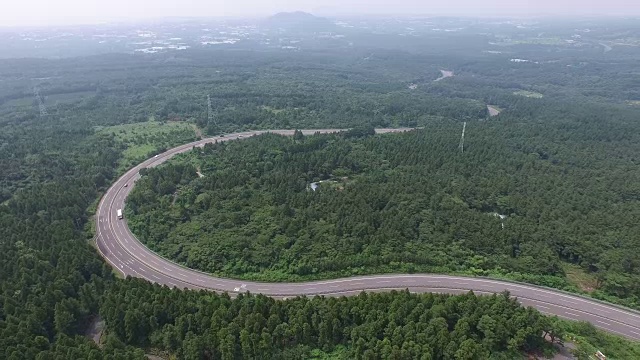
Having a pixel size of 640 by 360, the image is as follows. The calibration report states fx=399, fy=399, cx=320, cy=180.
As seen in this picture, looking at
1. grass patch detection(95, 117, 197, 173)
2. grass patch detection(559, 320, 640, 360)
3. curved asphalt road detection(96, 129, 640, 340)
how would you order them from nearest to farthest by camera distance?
grass patch detection(559, 320, 640, 360)
curved asphalt road detection(96, 129, 640, 340)
grass patch detection(95, 117, 197, 173)

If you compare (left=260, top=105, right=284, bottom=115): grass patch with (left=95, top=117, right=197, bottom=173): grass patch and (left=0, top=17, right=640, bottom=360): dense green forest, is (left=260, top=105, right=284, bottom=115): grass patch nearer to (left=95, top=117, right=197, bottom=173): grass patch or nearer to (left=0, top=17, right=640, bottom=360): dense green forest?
(left=0, top=17, right=640, bottom=360): dense green forest

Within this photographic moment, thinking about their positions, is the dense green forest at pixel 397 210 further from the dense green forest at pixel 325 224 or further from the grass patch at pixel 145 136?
the grass patch at pixel 145 136

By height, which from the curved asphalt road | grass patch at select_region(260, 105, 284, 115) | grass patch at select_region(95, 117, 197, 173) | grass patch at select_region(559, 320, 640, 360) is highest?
grass patch at select_region(260, 105, 284, 115)

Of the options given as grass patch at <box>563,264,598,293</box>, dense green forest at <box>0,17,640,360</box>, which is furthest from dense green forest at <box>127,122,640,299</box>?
grass patch at <box>563,264,598,293</box>

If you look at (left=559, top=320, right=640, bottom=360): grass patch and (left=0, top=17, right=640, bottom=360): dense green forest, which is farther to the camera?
(left=0, top=17, right=640, bottom=360): dense green forest

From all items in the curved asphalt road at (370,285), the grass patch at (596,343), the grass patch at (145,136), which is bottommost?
the curved asphalt road at (370,285)

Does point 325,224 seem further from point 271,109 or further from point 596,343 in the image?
point 271,109

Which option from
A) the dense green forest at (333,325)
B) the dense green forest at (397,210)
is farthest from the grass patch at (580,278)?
the dense green forest at (333,325)
